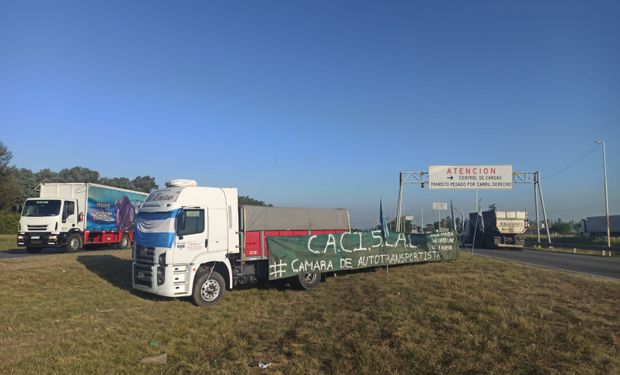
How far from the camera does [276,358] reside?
21.7 feet

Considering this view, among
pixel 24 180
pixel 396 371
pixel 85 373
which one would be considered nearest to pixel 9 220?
pixel 24 180

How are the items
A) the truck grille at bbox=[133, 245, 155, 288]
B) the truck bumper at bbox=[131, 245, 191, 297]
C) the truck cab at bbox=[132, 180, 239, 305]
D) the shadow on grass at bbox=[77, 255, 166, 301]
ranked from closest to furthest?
1. the truck bumper at bbox=[131, 245, 191, 297]
2. the truck cab at bbox=[132, 180, 239, 305]
3. the truck grille at bbox=[133, 245, 155, 288]
4. the shadow on grass at bbox=[77, 255, 166, 301]

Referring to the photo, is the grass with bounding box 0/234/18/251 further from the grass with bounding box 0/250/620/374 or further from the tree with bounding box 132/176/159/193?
the tree with bounding box 132/176/159/193

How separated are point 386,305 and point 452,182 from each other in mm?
24806

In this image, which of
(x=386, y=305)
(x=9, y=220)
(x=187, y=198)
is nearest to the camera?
(x=386, y=305)

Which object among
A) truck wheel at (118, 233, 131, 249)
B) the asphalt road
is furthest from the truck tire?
truck wheel at (118, 233, 131, 249)

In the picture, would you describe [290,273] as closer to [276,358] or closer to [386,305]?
[386,305]

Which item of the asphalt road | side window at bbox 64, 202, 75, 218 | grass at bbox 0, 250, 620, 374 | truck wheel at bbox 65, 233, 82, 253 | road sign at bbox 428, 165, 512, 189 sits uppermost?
road sign at bbox 428, 165, 512, 189

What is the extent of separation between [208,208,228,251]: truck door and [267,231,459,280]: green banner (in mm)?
1448

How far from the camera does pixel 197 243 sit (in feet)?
35.4

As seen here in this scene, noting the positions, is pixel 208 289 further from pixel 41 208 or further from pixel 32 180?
pixel 32 180

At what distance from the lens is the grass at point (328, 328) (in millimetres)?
6105

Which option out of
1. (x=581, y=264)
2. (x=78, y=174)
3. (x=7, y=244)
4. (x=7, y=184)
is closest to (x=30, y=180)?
(x=78, y=174)

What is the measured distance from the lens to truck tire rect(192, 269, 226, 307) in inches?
418
